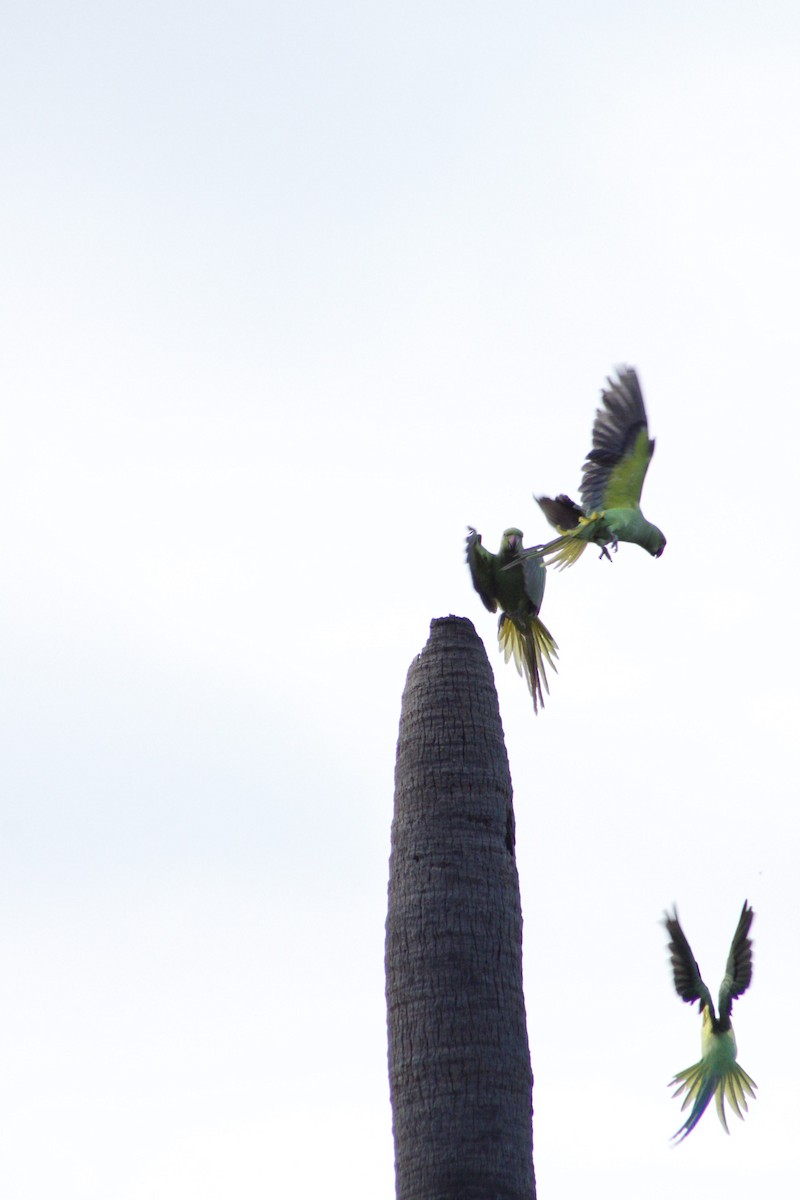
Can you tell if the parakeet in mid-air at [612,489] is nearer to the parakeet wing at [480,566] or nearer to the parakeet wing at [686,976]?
the parakeet wing at [480,566]

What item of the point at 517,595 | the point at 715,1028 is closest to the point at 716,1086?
the point at 715,1028

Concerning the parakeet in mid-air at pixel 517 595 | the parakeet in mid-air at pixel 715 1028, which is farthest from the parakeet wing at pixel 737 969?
the parakeet in mid-air at pixel 517 595

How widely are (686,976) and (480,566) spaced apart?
11.0 feet

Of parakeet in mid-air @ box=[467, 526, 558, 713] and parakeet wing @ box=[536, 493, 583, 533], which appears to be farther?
parakeet wing @ box=[536, 493, 583, 533]

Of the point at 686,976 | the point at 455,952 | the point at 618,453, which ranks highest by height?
the point at 618,453

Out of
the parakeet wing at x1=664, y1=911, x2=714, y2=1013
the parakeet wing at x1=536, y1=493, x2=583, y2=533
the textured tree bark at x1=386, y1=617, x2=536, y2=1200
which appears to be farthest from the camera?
the parakeet wing at x1=536, y1=493, x2=583, y2=533

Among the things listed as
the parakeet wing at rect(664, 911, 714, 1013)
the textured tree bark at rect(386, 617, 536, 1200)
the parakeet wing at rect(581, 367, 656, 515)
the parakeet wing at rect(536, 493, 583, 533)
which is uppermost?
the parakeet wing at rect(581, 367, 656, 515)

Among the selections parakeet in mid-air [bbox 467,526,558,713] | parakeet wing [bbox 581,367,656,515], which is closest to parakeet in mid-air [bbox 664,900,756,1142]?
parakeet in mid-air [bbox 467,526,558,713]

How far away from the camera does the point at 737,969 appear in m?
12.0

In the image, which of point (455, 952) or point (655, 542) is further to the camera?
point (655, 542)

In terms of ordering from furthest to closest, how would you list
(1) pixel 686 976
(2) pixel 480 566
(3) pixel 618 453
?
(3) pixel 618 453
(1) pixel 686 976
(2) pixel 480 566

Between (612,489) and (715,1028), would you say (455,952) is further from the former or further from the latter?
(612,489)

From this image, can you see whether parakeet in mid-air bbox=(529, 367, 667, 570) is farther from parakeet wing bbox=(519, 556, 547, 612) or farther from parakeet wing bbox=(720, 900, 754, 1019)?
parakeet wing bbox=(720, 900, 754, 1019)

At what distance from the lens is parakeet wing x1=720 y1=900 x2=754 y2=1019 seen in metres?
11.9
